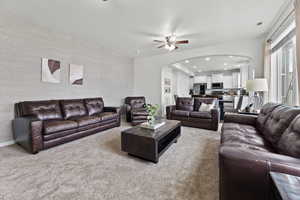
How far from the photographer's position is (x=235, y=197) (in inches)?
42.8

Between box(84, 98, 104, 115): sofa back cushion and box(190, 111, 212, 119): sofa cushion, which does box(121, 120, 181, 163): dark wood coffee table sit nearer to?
box(190, 111, 212, 119): sofa cushion

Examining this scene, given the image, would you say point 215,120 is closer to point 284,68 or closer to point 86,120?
point 284,68

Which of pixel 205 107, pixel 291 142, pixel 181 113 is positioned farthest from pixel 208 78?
pixel 291 142

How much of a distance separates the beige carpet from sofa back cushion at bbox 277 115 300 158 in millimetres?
803

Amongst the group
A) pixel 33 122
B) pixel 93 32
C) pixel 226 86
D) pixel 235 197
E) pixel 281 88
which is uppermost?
pixel 93 32

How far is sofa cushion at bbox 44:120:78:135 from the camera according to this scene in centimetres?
247

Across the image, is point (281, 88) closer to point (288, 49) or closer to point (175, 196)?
point (288, 49)

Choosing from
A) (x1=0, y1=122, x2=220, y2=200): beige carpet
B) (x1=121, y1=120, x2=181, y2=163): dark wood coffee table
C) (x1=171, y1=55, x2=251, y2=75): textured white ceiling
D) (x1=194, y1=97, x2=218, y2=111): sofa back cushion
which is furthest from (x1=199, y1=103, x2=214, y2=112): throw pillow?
(x1=121, y1=120, x2=181, y2=163): dark wood coffee table

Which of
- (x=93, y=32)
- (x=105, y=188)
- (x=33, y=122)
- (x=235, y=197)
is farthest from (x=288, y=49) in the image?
(x=33, y=122)

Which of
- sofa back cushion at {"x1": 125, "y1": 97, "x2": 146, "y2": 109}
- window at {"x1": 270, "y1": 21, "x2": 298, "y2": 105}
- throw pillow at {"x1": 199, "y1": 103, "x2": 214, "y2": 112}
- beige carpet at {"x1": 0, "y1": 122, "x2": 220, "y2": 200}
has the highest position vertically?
window at {"x1": 270, "y1": 21, "x2": 298, "y2": 105}

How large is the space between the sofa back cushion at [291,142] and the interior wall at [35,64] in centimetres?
453

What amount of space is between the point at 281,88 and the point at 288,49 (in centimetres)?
92

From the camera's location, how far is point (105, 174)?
1.78 meters

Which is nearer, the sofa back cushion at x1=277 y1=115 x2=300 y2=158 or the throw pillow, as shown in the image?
the sofa back cushion at x1=277 y1=115 x2=300 y2=158
